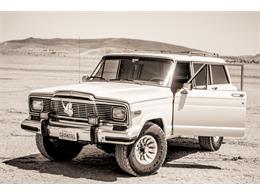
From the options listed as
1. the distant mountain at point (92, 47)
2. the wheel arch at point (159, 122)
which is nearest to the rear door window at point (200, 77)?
the distant mountain at point (92, 47)

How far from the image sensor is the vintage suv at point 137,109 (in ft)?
19.7

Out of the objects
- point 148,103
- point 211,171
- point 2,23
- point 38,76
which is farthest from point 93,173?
point 38,76

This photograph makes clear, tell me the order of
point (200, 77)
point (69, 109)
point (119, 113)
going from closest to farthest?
point (119, 113) → point (69, 109) → point (200, 77)

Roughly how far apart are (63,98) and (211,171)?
2.61 m

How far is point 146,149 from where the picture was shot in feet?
20.8

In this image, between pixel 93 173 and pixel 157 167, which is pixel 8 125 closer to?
pixel 93 173

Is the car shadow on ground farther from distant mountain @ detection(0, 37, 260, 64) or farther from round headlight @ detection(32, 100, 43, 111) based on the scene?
distant mountain @ detection(0, 37, 260, 64)

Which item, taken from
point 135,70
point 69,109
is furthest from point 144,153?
point 135,70

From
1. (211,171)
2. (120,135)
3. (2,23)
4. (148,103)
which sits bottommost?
(211,171)

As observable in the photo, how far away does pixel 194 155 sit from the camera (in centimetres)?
817

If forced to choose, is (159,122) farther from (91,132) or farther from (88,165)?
(88,165)

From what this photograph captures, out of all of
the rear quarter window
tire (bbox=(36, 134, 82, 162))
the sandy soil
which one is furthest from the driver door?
tire (bbox=(36, 134, 82, 162))

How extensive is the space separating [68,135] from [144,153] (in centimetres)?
109

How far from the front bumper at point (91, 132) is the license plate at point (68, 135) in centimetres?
3
